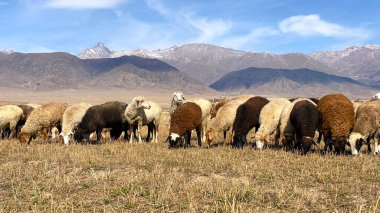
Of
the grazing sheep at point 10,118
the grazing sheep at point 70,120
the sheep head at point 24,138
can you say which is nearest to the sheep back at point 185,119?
the grazing sheep at point 70,120

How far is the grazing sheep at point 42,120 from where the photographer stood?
58.9ft

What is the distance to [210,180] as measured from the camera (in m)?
9.87

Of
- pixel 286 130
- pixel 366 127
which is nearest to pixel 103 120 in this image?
pixel 286 130

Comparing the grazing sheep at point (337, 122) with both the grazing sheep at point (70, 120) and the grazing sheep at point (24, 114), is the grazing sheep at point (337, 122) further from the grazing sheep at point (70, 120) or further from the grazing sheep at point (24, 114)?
the grazing sheep at point (24, 114)

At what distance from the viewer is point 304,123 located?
14586 millimetres

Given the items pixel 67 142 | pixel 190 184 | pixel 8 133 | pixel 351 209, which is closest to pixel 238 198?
pixel 190 184

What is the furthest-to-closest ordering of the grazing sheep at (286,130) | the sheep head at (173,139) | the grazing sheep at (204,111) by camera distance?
the grazing sheep at (204,111) < the sheep head at (173,139) < the grazing sheep at (286,130)

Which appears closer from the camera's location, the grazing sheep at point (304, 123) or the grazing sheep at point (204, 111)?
the grazing sheep at point (304, 123)

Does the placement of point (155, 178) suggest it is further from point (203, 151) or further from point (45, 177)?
point (203, 151)

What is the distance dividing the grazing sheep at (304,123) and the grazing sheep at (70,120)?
9846 millimetres

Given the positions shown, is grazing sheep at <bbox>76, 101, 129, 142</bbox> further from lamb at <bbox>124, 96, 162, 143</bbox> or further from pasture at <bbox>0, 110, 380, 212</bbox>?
pasture at <bbox>0, 110, 380, 212</bbox>

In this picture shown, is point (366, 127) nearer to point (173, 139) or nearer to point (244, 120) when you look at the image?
point (244, 120)

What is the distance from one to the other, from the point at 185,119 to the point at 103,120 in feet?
14.8

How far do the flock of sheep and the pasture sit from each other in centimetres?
146
